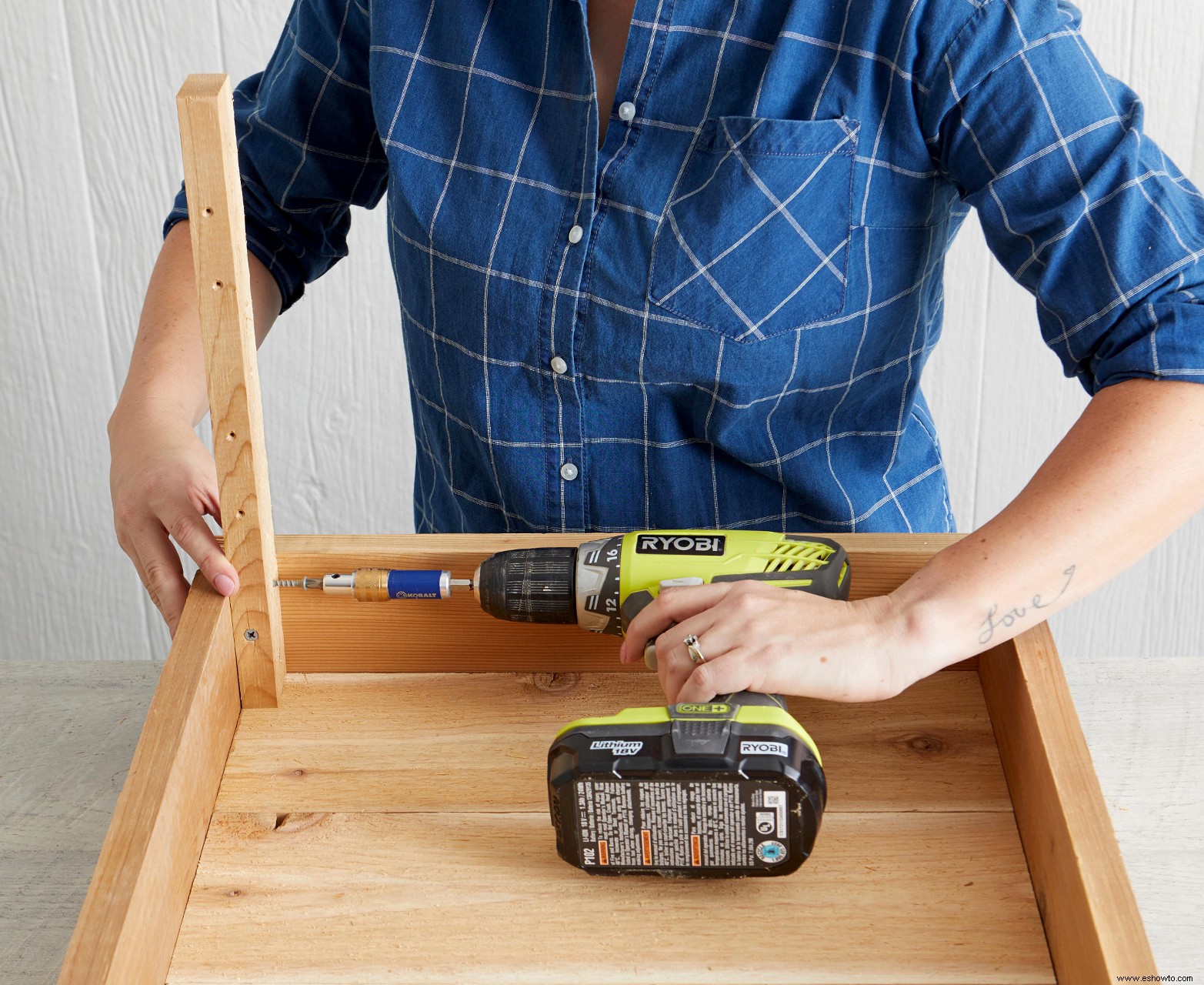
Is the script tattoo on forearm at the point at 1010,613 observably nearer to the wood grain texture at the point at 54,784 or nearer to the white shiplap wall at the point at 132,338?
the wood grain texture at the point at 54,784

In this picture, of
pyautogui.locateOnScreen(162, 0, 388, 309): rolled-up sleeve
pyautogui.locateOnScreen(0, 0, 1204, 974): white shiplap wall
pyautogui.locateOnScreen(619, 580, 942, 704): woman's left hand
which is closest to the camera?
pyautogui.locateOnScreen(619, 580, 942, 704): woman's left hand

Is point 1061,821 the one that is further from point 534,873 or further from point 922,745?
point 534,873

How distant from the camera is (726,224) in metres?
0.78

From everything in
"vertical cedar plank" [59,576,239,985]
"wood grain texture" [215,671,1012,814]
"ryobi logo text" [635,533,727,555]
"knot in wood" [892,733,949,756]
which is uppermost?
"ryobi logo text" [635,533,727,555]

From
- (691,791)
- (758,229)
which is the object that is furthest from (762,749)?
(758,229)

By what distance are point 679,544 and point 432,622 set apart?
16 centimetres

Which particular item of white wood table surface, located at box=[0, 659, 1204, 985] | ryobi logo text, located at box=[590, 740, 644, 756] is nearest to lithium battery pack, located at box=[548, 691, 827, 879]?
ryobi logo text, located at box=[590, 740, 644, 756]

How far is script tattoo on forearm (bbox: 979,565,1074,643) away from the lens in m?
0.64

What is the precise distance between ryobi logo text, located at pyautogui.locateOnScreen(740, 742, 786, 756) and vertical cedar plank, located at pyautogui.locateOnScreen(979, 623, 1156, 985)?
0.14 meters

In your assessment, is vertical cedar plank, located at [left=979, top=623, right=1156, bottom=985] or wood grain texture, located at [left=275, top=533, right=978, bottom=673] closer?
vertical cedar plank, located at [left=979, top=623, right=1156, bottom=985]

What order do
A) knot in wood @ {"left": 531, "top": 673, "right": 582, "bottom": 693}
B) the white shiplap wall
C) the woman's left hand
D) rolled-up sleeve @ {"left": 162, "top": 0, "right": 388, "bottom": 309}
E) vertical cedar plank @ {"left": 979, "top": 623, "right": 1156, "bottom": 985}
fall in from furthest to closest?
the white shiplap wall → rolled-up sleeve @ {"left": 162, "top": 0, "right": 388, "bottom": 309} → knot in wood @ {"left": 531, "top": 673, "right": 582, "bottom": 693} → the woman's left hand → vertical cedar plank @ {"left": 979, "top": 623, "right": 1156, "bottom": 985}

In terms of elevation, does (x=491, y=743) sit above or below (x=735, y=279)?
below

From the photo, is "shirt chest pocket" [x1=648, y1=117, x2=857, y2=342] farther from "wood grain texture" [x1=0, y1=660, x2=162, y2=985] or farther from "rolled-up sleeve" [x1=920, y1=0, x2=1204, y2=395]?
"wood grain texture" [x1=0, y1=660, x2=162, y2=985]

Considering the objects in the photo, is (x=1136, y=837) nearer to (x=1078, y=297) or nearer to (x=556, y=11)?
(x=1078, y=297)
